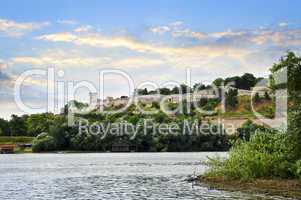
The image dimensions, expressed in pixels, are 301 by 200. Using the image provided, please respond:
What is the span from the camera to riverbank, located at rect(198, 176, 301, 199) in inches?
1451

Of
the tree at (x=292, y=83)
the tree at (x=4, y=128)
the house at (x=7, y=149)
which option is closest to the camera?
the tree at (x=292, y=83)

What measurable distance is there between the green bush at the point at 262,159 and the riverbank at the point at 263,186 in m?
0.90

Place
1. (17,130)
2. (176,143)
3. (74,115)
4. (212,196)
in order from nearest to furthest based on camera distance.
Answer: (212,196) → (176,143) → (74,115) → (17,130)

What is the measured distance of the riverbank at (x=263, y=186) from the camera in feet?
121

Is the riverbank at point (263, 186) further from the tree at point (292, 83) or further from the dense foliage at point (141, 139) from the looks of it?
the dense foliage at point (141, 139)

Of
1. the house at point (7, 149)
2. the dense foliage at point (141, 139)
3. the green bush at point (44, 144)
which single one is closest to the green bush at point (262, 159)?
the dense foliage at point (141, 139)

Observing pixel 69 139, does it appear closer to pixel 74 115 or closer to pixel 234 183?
pixel 74 115

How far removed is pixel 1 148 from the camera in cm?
16662

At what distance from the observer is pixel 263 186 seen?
40531 millimetres

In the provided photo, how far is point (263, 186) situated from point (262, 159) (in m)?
3.55

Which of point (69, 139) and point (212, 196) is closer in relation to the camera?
point (212, 196)

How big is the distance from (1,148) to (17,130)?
26.3 m

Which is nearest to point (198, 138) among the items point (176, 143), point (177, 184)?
point (176, 143)

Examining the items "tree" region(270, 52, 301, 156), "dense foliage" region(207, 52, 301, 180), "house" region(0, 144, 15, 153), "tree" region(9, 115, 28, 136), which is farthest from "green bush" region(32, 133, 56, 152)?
"tree" region(270, 52, 301, 156)
